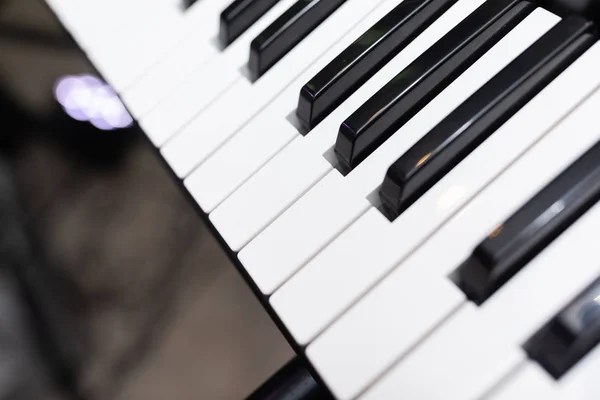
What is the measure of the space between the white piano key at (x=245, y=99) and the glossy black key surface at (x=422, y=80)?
10 cm

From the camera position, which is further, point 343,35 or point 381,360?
point 343,35

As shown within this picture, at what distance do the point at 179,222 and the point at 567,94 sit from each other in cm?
51

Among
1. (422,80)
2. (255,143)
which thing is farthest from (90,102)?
(422,80)

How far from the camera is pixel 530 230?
328mm

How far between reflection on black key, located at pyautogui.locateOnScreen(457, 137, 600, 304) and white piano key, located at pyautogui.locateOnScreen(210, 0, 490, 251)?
0.14m

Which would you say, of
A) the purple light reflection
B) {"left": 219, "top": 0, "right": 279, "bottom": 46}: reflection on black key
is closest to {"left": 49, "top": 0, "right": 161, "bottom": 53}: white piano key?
{"left": 219, "top": 0, "right": 279, "bottom": 46}: reflection on black key

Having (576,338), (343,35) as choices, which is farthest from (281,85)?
(576,338)

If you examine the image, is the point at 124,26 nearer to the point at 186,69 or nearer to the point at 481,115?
the point at 186,69

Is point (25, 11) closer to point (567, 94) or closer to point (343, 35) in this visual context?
point (343, 35)

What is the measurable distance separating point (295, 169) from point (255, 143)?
0.05m

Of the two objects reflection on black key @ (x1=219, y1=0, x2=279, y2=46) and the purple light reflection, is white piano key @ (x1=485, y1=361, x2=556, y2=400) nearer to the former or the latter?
reflection on black key @ (x1=219, y1=0, x2=279, y2=46)

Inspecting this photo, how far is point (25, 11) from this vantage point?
3.18ft

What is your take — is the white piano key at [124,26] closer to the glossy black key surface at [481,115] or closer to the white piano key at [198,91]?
the white piano key at [198,91]

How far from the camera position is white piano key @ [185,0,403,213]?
46 cm
